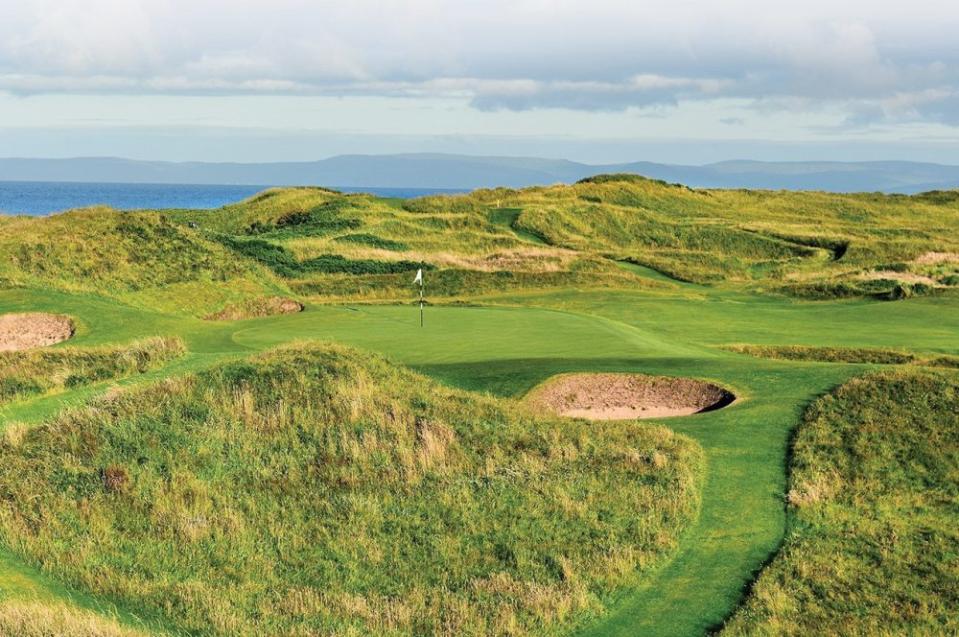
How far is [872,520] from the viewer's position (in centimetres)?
1583

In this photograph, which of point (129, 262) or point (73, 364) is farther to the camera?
point (129, 262)

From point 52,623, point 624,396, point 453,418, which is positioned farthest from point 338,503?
point 624,396

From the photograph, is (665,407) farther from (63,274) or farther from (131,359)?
(63,274)

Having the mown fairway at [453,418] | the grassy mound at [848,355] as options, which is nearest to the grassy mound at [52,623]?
the mown fairway at [453,418]

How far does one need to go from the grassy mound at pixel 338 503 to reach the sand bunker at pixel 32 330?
1277 centimetres

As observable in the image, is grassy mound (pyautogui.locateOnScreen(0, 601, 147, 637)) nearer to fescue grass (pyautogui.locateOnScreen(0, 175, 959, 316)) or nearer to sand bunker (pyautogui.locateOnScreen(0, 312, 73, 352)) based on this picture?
sand bunker (pyautogui.locateOnScreen(0, 312, 73, 352))

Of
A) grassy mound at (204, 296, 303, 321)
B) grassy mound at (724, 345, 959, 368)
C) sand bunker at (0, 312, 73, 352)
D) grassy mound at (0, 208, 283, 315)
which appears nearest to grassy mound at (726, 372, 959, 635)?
grassy mound at (724, 345, 959, 368)

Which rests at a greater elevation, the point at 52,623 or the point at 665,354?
the point at 665,354

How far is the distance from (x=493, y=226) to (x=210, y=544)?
61.9m

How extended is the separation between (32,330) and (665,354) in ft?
68.7

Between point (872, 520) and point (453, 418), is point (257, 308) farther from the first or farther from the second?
point (872, 520)

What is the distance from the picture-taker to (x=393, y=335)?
101 ft

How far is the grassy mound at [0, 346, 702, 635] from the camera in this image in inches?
529

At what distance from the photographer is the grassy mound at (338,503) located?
44.1 feet
